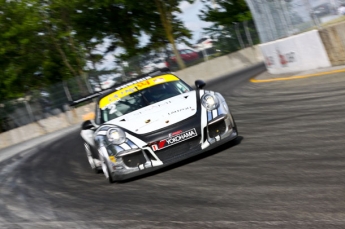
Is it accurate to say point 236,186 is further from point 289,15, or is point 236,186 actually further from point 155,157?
point 289,15

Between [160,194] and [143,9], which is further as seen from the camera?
[143,9]

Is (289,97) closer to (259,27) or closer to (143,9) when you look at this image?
(259,27)

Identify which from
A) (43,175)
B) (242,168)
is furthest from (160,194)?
(43,175)

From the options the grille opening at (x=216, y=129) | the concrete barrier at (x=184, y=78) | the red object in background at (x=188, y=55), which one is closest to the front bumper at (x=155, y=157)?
the grille opening at (x=216, y=129)

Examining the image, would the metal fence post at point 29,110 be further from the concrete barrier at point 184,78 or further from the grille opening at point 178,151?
the grille opening at point 178,151

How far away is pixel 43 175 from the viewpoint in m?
12.1

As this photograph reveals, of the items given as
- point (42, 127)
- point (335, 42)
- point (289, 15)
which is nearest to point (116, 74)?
point (42, 127)

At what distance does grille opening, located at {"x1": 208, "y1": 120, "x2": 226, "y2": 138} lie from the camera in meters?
8.70

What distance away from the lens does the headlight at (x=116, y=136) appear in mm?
8641

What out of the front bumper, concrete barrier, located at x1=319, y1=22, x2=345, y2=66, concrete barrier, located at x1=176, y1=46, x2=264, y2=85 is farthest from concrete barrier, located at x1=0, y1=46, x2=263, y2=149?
the front bumper

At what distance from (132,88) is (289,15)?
298 inches

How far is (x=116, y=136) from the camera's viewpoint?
868 cm

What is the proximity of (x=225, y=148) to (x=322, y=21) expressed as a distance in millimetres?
6814

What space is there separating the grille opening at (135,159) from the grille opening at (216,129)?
34.8 inches
